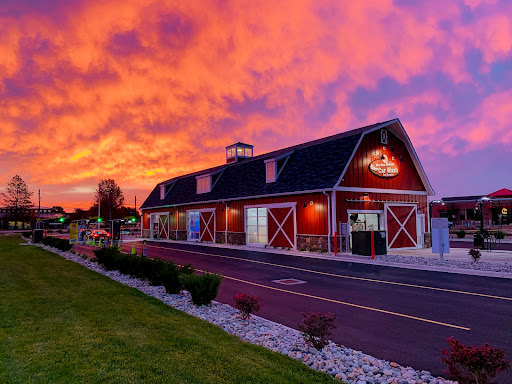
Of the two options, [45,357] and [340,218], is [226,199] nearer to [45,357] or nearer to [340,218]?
[340,218]

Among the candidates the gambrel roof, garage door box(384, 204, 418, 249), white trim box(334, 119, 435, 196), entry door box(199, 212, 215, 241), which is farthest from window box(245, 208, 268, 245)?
garage door box(384, 204, 418, 249)

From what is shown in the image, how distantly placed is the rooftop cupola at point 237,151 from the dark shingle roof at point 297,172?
2.28 meters

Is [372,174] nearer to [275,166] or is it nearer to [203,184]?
[275,166]

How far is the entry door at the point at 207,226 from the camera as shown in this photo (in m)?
33.8

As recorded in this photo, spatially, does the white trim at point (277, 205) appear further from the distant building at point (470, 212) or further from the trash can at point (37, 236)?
the distant building at point (470, 212)

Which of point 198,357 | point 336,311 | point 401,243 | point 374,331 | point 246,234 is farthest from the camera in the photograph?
point 246,234

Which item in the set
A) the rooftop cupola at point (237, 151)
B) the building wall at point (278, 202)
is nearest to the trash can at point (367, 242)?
the building wall at point (278, 202)

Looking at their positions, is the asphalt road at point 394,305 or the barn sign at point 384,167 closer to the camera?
the asphalt road at point 394,305

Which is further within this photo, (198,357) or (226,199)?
(226,199)

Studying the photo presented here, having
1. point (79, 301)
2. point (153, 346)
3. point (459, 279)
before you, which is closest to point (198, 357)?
point (153, 346)

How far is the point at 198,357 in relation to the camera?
5.38m

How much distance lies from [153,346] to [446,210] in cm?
6586

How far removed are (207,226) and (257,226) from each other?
25.2 feet

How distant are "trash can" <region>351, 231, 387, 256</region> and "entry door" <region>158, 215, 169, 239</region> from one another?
26.9 meters
